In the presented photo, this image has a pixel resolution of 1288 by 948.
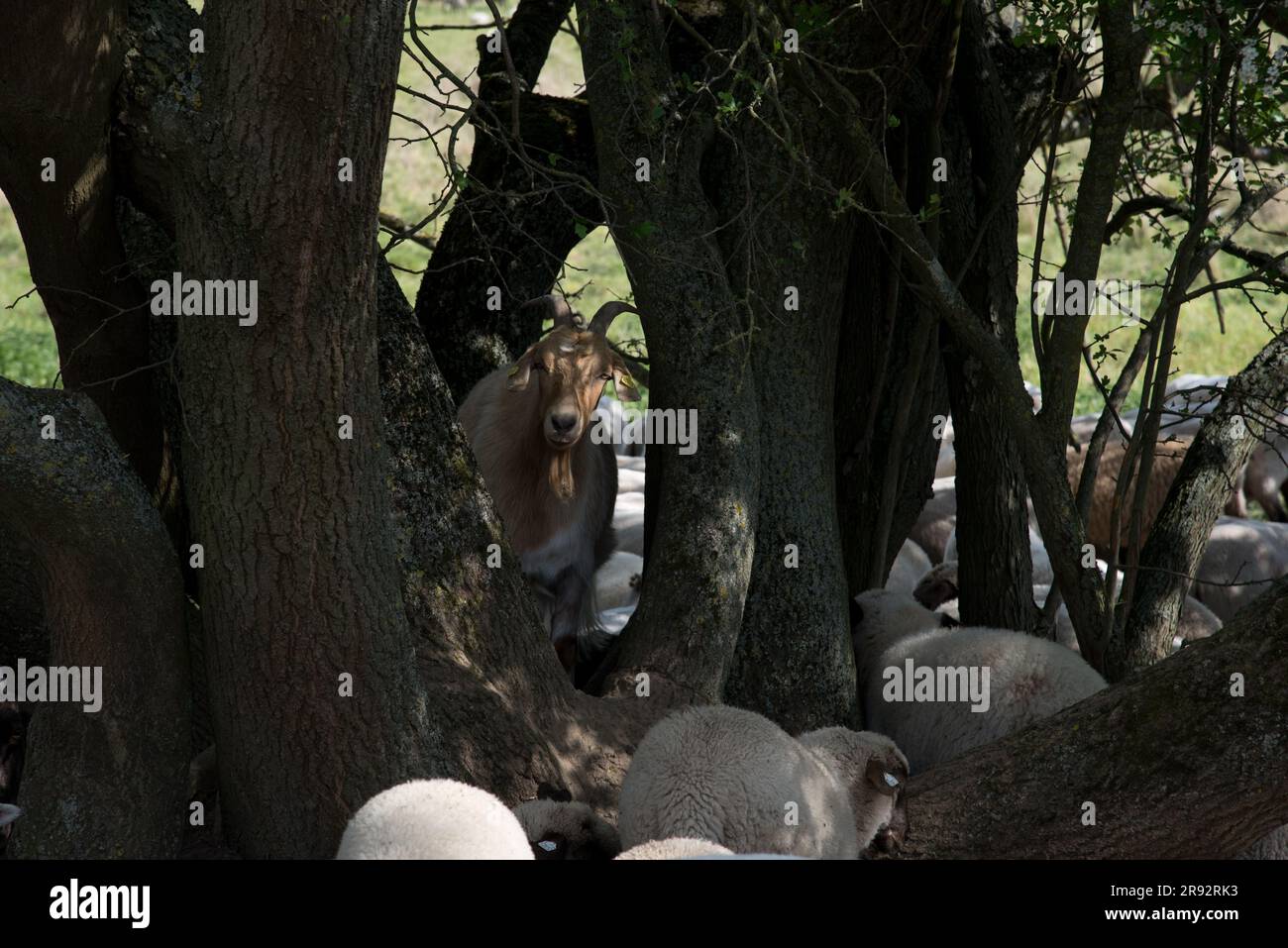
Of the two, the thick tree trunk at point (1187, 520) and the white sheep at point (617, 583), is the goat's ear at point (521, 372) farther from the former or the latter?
the white sheep at point (617, 583)

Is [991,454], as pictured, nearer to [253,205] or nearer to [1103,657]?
[1103,657]

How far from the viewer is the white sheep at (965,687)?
6.02 meters

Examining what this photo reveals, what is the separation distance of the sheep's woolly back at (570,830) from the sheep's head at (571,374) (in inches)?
84.4

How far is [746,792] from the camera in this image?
4496mm

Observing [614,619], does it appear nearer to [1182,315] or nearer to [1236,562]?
[1236,562]

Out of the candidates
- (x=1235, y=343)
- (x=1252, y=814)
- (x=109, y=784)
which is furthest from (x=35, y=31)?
(x=1235, y=343)

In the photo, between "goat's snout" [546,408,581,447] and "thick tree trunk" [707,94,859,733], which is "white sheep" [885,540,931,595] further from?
"goat's snout" [546,408,581,447]

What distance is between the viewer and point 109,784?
4363 mm

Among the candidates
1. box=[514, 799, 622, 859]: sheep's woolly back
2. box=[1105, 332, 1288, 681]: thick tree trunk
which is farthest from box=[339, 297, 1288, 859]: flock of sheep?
box=[1105, 332, 1288, 681]: thick tree trunk

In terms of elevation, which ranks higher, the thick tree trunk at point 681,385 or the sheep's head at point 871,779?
the thick tree trunk at point 681,385

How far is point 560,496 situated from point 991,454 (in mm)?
2181

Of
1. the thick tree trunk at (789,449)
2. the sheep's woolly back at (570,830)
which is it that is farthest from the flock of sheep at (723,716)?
the thick tree trunk at (789,449)

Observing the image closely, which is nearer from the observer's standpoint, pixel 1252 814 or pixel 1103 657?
pixel 1252 814

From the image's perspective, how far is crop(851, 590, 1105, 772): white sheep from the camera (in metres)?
6.02
